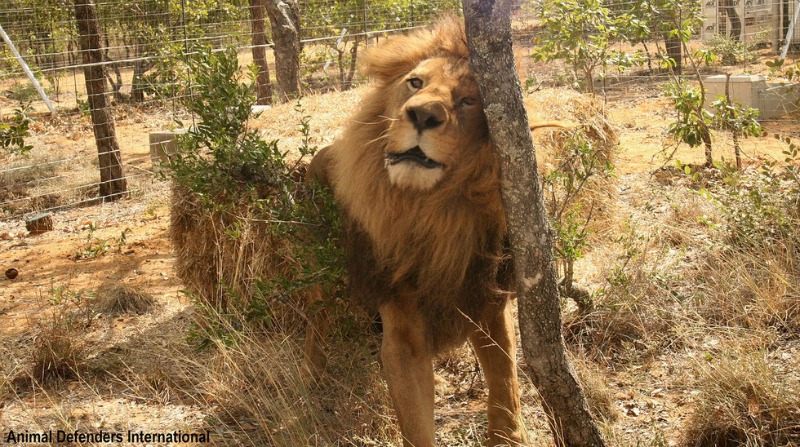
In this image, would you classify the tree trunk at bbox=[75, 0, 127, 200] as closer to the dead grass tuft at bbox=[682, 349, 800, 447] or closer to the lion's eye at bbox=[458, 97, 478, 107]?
the lion's eye at bbox=[458, 97, 478, 107]

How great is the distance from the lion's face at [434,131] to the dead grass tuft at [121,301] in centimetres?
359

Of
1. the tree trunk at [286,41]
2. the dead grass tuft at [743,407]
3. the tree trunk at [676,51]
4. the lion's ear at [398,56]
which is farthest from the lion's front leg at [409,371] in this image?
the tree trunk at [676,51]

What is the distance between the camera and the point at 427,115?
2.81 metres

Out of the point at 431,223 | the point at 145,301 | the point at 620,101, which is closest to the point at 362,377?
the point at 431,223

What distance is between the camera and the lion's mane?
3.04 metres

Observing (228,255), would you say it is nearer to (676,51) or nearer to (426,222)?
(426,222)

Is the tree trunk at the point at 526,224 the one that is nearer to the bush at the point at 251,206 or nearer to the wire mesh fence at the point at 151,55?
the bush at the point at 251,206

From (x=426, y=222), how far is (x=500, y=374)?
2.88ft

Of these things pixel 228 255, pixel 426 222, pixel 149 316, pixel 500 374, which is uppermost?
pixel 426 222

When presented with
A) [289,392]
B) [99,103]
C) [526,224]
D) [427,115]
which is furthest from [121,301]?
[99,103]

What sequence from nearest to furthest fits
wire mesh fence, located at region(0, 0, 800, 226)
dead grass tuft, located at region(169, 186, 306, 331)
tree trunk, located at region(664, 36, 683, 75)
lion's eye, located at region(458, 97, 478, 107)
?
lion's eye, located at region(458, 97, 478, 107), dead grass tuft, located at region(169, 186, 306, 331), wire mesh fence, located at region(0, 0, 800, 226), tree trunk, located at region(664, 36, 683, 75)

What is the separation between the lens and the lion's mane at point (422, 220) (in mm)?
3037

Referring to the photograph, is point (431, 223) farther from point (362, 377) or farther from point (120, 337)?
point (120, 337)

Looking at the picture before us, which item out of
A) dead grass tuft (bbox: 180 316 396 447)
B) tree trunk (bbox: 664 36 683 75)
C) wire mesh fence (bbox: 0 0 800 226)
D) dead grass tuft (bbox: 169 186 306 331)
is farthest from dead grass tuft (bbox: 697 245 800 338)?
tree trunk (bbox: 664 36 683 75)
